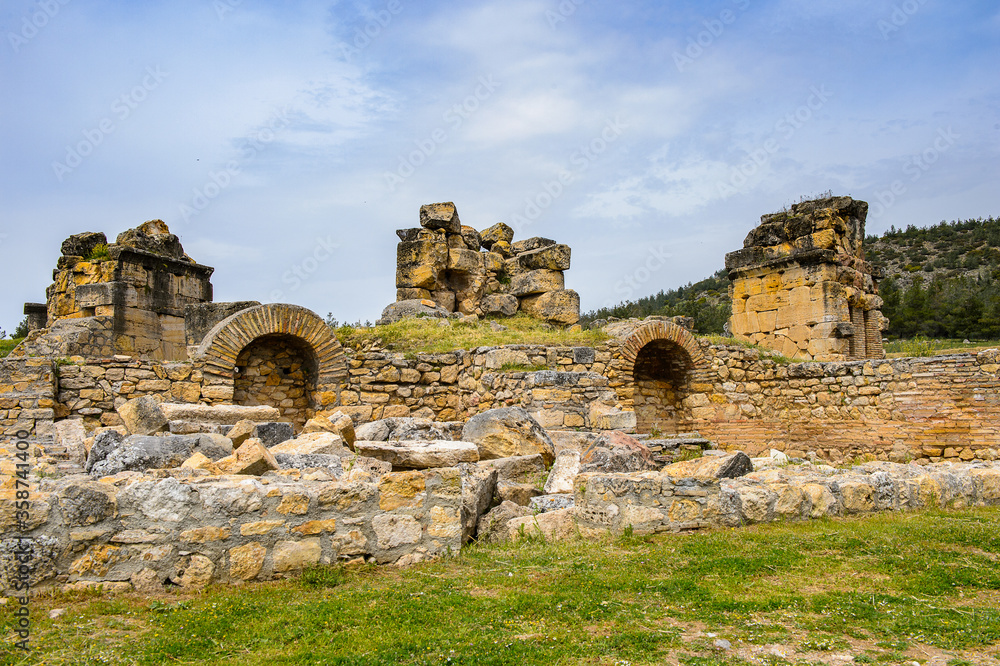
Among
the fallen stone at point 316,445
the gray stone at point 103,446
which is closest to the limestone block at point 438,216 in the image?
the fallen stone at point 316,445

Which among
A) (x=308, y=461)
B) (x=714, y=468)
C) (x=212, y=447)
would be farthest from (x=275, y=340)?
(x=714, y=468)

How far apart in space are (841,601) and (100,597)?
4009 mm

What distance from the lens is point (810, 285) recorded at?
14.5 meters

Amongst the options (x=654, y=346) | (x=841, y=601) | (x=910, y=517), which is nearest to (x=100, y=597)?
Result: (x=841, y=601)

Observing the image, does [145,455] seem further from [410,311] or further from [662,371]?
[662,371]

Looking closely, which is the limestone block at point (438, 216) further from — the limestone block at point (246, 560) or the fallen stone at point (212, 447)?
the limestone block at point (246, 560)

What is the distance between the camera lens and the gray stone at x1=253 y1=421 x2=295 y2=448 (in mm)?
5941

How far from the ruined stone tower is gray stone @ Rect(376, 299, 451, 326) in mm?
7105

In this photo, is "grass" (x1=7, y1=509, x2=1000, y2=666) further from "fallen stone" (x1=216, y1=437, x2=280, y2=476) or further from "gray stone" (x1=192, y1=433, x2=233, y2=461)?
"gray stone" (x1=192, y1=433, x2=233, y2=461)

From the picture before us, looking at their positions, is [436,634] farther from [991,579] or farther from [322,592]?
[991,579]

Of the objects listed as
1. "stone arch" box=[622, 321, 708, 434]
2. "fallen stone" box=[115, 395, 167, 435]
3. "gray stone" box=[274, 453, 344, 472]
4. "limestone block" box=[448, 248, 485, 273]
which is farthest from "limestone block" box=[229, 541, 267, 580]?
"limestone block" box=[448, 248, 485, 273]

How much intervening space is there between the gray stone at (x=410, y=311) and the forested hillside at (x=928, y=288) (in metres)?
9.29

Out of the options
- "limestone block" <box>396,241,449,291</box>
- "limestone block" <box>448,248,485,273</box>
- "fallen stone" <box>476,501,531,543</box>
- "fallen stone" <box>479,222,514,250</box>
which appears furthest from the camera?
"fallen stone" <box>479,222,514,250</box>

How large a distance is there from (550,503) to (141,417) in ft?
12.7
